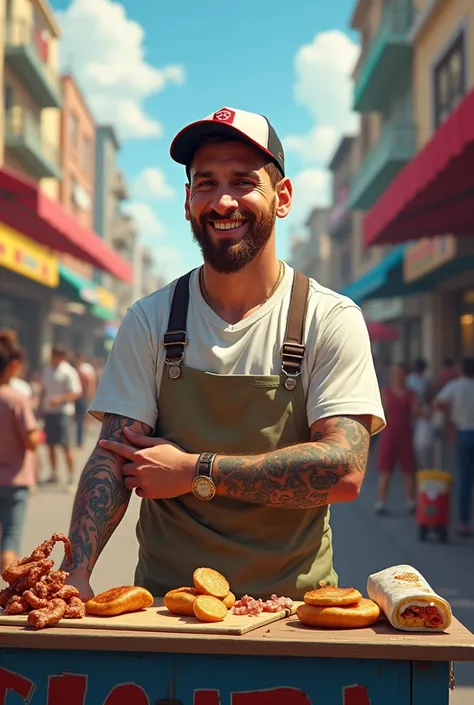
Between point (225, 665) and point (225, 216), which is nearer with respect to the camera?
point (225, 665)

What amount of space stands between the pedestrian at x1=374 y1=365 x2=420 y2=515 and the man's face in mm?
9307

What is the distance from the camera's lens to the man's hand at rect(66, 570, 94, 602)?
2.36 meters

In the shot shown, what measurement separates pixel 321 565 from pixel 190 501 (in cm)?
42

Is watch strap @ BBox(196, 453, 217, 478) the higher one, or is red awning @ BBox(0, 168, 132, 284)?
red awning @ BBox(0, 168, 132, 284)

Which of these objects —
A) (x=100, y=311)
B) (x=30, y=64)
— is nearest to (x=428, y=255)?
(x=30, y=64)

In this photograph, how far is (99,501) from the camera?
257 cm

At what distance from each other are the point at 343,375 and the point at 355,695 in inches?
34.5

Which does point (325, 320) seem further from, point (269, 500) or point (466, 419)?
point (466, 419)

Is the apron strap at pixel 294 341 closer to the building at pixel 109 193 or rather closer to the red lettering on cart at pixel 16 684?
the red lettering on cart at pixel 16 684

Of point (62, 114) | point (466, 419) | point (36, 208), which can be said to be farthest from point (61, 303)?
point (466, 419)

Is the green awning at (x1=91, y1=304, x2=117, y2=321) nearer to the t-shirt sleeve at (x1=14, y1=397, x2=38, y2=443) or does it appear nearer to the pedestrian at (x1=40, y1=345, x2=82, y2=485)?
the pedestrian at (x1=40, y1=345, x2=82, y2=485)

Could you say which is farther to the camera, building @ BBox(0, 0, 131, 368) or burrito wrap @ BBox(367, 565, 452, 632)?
building @ BBox(0, 0, 131, 368)

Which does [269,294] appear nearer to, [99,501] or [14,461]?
[99,501]

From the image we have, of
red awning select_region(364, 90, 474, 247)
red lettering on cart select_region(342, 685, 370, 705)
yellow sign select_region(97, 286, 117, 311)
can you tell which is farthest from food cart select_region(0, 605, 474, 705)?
yellow sign select_region(97, 286, 117, 311)
